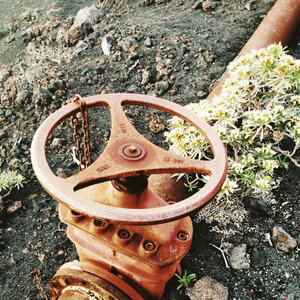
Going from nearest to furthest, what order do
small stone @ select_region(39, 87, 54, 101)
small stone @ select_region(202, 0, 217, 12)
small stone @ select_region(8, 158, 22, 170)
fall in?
1. small stone @ select_region(8, 158, 22, 170)
2. small stone @ select_region(39, 87, 54, 101)
3. small stone @ select_region(202, 0, 217, 12)

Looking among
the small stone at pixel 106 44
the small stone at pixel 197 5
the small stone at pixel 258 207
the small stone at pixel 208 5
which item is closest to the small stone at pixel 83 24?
the small stone at pixel 106 44

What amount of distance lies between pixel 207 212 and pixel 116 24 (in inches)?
110

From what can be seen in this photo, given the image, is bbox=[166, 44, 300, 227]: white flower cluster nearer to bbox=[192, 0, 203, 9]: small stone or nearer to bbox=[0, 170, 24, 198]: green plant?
bbox=[0, 170, 24, 198]: green plant

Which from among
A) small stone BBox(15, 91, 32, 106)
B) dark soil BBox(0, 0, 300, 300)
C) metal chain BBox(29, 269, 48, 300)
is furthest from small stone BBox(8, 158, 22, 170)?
metal chain BBox(29, 269, 48, 300)

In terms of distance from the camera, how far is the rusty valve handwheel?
1037mm

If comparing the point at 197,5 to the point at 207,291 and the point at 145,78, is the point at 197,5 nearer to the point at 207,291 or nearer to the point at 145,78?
the point at 145,78

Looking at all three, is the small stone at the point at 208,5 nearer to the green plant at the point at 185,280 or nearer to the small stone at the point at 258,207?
the small stone at the point at 258,207

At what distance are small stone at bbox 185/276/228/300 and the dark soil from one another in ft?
0.18

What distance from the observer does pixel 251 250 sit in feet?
7.22

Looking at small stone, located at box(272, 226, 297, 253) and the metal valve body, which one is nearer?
the metal valve body

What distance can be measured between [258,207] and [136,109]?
4.87ft

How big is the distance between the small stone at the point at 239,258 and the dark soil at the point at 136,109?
0.13 ft

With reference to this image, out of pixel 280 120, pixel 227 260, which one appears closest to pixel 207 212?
pixel 227 260

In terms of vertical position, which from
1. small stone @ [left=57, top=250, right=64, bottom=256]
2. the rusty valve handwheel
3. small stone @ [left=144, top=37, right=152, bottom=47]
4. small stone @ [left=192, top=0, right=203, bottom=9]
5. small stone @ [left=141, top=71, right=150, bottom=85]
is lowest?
small stone @ [left=57, top=250, right=64, bottom=256]
